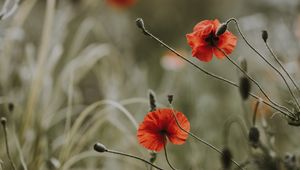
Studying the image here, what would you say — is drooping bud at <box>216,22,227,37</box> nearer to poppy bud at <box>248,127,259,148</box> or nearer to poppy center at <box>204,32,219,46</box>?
poppy center at <box>204,32,219,46</box>

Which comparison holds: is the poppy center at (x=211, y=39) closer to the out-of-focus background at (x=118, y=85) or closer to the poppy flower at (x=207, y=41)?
the poppy flower at (x=207, y=41)

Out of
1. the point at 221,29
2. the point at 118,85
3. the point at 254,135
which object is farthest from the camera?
the point at 118,85

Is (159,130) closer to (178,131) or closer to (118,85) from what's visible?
(178,131)

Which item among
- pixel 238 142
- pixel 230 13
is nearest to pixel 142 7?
pixel 230 13

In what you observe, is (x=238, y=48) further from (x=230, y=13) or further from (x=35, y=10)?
(x=35, y=10)

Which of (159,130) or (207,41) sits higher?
(207,41)

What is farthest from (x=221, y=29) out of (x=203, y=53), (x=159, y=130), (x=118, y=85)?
(x=118, y=85)

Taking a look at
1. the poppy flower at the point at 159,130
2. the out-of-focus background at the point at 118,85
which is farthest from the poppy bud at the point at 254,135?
the poppy flower at the point at 159,130
